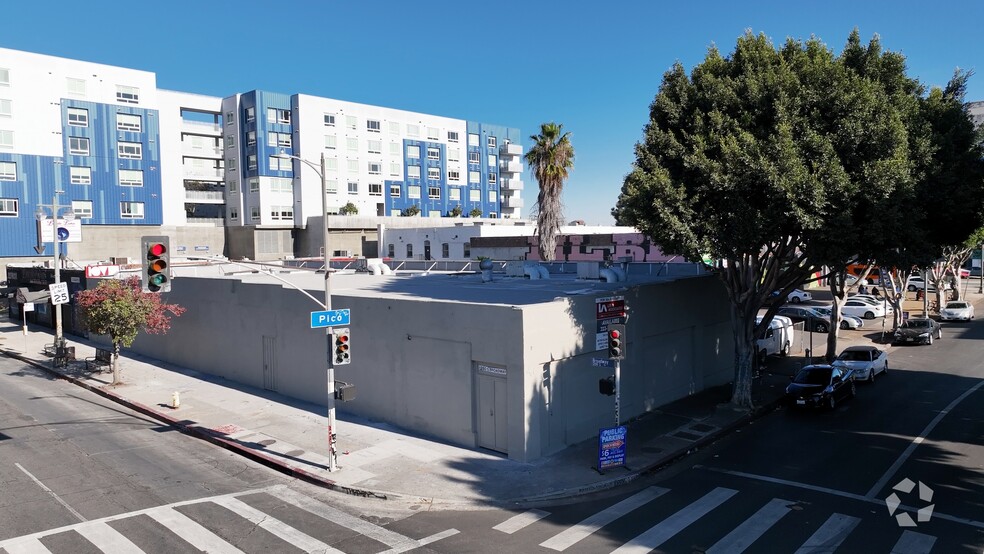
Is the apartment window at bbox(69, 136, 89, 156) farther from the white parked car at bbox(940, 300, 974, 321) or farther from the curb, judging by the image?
the white parked car at bbox(940, 300, 974, 321)

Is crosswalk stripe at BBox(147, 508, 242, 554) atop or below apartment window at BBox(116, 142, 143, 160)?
below

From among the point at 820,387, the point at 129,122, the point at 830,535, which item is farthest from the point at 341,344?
the point at 129,122

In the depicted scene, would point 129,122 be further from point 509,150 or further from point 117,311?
point 509,150

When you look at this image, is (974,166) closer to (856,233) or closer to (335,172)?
(856,233)

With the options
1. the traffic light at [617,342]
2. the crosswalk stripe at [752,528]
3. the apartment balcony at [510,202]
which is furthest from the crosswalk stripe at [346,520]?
the apartment balcony at [510,202]

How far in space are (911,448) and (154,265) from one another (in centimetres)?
2067

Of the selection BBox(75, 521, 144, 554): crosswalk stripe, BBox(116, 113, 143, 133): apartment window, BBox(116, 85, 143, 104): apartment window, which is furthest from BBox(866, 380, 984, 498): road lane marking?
BBox(116, 85, 143, 104): apartment window

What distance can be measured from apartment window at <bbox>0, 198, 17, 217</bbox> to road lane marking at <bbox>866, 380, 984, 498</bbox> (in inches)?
2808

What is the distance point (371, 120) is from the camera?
81.5m

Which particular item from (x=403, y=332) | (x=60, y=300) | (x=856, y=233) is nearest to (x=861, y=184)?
(x=856, y=233)

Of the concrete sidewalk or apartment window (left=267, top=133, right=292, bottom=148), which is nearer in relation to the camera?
the concrete sidewalk

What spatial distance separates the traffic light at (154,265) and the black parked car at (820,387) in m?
20.6

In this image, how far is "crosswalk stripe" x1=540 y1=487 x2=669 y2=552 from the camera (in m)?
12.2

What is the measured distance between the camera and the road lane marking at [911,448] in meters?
14.9
